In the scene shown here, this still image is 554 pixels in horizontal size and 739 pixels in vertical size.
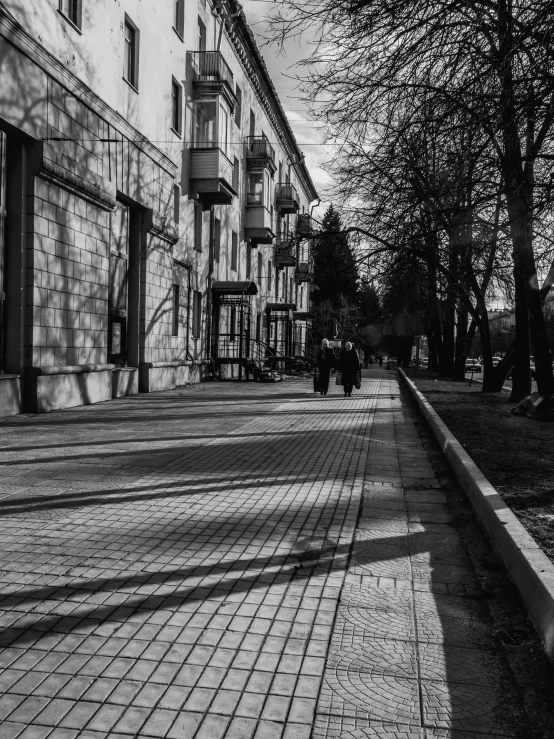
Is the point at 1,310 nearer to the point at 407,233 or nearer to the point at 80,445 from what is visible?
the point at 80,445

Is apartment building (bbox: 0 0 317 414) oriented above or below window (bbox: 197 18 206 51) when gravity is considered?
below

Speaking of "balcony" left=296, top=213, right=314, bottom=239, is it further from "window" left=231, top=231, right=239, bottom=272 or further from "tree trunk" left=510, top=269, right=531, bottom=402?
"window" left=231, top=231, right=239, bottom=272

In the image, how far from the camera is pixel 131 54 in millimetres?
18047

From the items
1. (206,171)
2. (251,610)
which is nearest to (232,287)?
(206,171)

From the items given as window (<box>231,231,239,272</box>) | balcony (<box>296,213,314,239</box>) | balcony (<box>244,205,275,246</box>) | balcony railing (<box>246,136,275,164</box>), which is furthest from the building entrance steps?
balcony railing (<box>246,136,275,164</box>)

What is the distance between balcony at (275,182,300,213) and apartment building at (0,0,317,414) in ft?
39.0

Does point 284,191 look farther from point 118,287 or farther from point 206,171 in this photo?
point 118,287

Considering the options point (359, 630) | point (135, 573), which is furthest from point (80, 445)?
point (359, 630)

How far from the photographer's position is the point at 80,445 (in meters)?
9.43

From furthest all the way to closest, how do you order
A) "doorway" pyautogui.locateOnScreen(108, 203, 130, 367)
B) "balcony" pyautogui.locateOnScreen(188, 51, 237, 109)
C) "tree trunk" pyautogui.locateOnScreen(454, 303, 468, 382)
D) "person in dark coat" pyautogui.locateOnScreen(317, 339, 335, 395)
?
"tree trunk" pyautogui.locateOnScreen(454, 303, 468, 382) → "balcony" pyautogui.locateOnScreen(188, 51, 237, 109) → "person in dark coat" pyautogui.locateOnScreen(317, 339, 335, 395) → "doorway" pyautogui.locateOnScreen(108, 203, 130, 367)

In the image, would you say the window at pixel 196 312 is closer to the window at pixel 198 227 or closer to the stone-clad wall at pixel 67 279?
the window at pixel 198 227

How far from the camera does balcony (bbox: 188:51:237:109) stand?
76.8ft

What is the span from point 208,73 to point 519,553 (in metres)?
22.6

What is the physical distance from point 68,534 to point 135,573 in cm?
101
